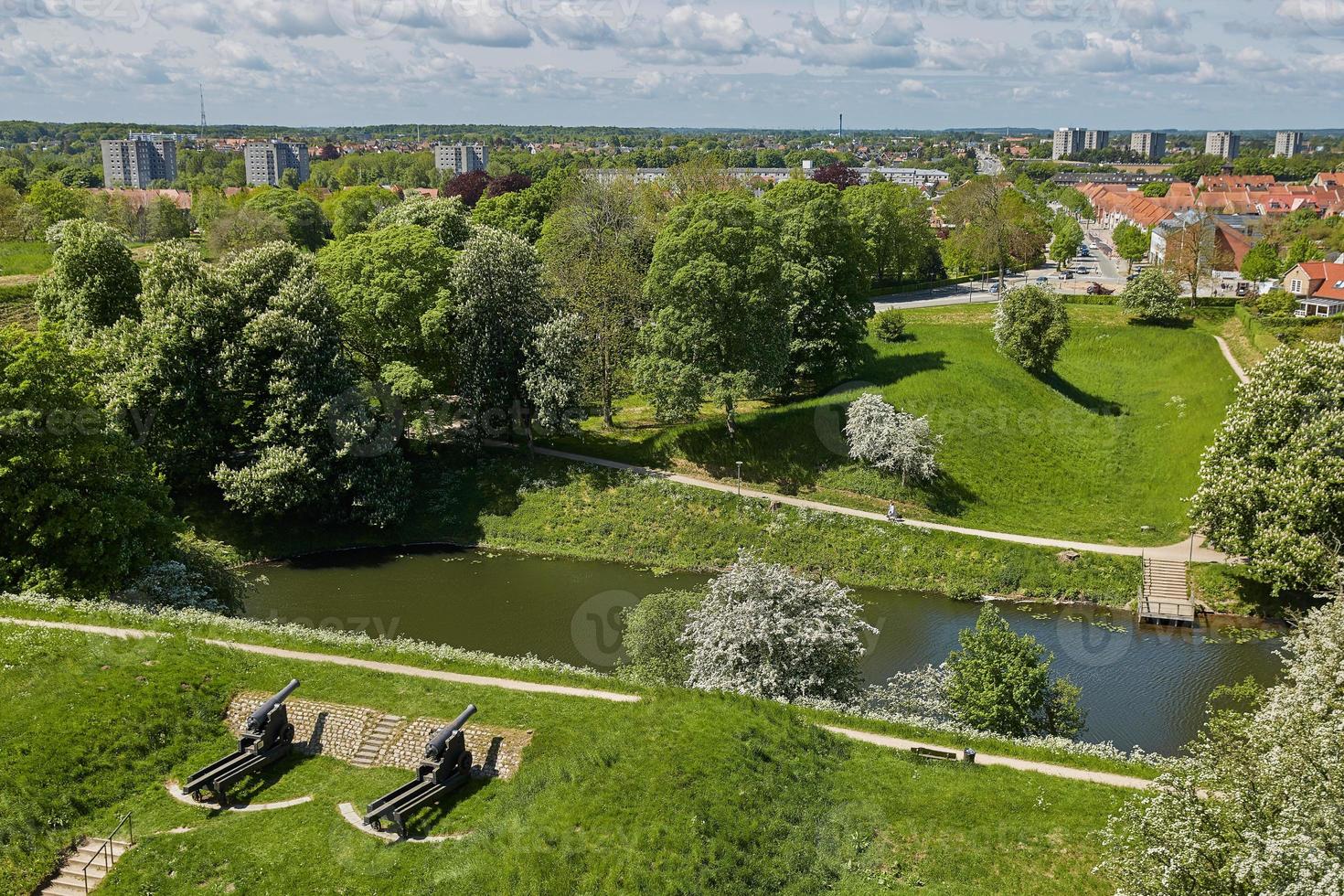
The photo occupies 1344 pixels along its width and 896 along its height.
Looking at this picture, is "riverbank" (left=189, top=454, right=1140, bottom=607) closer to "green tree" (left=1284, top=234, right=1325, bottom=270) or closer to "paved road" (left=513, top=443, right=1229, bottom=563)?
"paved road" (left=513, top=443, right=1229, bottom=563)

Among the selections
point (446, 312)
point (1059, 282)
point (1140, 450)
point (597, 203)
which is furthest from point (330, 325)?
point (1059, 282)

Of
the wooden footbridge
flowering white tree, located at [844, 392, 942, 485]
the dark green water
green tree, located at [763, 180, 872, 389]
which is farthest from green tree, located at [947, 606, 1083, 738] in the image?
green tree, located at [763, 180, 872, 389]

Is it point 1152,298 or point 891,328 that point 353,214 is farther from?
point 1152,298

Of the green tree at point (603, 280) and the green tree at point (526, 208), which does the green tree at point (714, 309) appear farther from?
the green tree at point (526, 208)

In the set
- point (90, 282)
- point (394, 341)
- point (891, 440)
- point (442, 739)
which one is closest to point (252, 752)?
point (442, 739)

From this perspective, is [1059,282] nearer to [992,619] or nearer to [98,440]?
[992,619]
